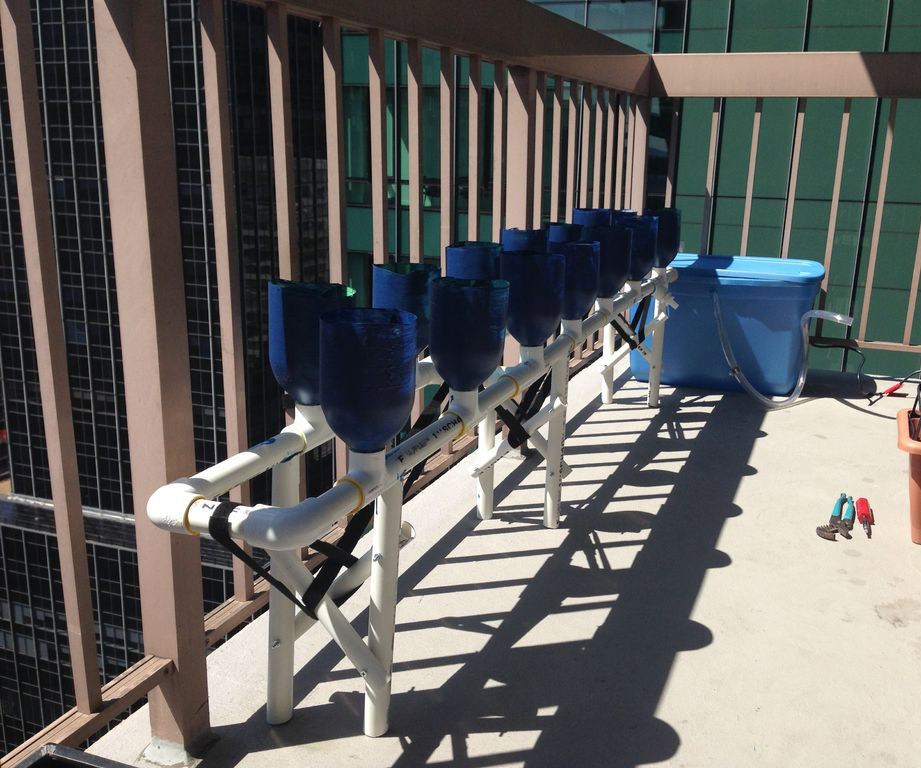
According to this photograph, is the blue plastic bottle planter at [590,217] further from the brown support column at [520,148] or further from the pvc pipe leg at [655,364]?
the pvc pipe leg at [655,364]

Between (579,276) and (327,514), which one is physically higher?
(579,276)

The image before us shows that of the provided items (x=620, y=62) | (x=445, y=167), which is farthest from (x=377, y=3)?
(x=620, y=62)

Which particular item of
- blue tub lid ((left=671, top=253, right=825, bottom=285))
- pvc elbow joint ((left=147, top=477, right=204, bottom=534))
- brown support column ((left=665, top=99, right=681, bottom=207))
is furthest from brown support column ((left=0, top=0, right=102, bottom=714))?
brown support column ((left=665, top=99, right=681, bottom=207))

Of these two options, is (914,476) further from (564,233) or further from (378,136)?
(378,136)

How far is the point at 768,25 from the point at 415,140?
487 inches

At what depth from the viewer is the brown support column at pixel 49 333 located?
3.25 ft

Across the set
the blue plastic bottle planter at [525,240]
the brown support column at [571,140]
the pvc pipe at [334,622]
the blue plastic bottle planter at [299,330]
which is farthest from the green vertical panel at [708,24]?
the pvc pipe at [334,622]

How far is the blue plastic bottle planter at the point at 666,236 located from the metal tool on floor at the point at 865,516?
97 cm

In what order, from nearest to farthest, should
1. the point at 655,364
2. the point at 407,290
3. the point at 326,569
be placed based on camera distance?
the point at 326,569 → the point at 407,290 → the point at 655,364

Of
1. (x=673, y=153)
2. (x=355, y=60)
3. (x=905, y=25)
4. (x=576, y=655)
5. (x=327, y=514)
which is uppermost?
(x=905, y=25)

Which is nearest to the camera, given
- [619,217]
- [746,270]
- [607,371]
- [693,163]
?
[619,217]

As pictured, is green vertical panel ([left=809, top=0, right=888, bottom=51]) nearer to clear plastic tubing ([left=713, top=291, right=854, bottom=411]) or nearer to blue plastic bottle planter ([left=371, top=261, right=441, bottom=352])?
clear plastic tubing ([left=713, top=291, right=854, bottom=411])

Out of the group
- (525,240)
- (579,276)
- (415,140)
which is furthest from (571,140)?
(579,276)

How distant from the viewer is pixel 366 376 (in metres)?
1.01
